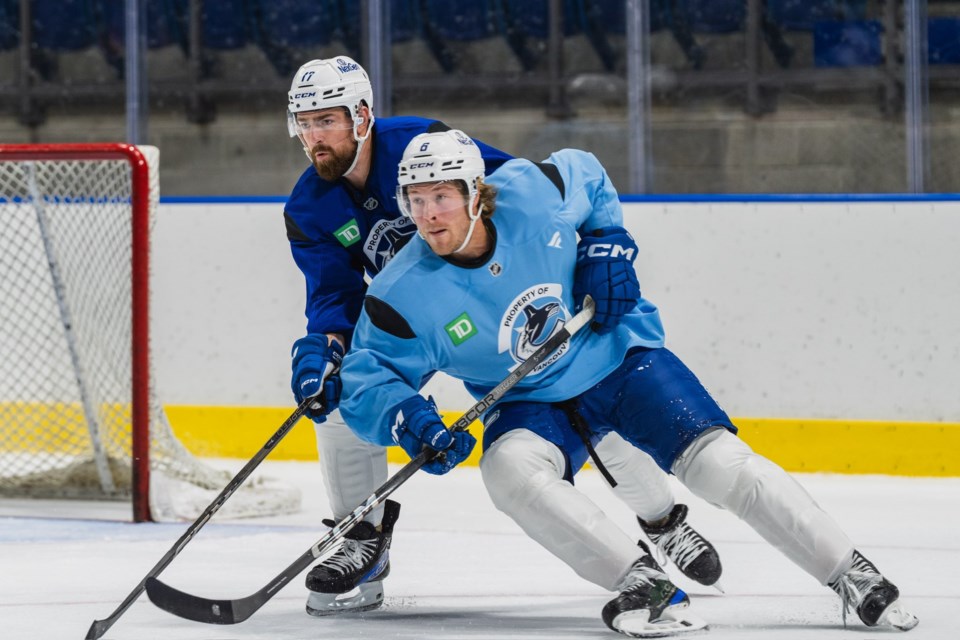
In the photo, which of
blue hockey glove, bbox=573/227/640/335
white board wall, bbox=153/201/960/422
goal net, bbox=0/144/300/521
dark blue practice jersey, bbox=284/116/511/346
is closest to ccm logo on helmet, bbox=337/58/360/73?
dark blue practice jersey, bbox=284/116/511/346

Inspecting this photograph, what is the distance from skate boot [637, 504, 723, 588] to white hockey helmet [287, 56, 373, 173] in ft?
3.03

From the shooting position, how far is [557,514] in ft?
8.83

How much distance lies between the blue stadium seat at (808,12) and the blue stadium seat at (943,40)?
0.22 metres

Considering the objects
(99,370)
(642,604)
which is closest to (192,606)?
(642,604)

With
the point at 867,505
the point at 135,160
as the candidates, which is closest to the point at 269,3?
the point at 135,160

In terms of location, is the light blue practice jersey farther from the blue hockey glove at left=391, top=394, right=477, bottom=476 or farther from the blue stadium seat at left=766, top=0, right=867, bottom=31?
the blue stadium seat at left=766, top=0, right=867, bottom=31

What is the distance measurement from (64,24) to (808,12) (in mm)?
2753

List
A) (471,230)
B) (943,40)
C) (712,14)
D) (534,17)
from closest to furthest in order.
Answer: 1. (471,230)
2. (943,40)
3. (712,14)
4. (534,17)

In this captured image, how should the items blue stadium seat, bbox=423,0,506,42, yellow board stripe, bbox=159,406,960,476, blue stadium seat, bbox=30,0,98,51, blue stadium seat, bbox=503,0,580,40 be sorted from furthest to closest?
blue stadium seat, bbox=30,0,98,51 < blue stadium seat, bbox=423,0,506,42 < blue stadium seat, bbox=503,0,580,40 < yellow board stripe, bbox=159,406,960,476

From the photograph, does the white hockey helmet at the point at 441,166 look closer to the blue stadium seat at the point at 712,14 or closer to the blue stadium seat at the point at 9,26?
the blue stadium seat at the point at 712,14

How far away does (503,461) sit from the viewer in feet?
9.05

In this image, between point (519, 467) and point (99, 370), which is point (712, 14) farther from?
point (519, 467)

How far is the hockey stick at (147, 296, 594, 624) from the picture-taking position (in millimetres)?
2846

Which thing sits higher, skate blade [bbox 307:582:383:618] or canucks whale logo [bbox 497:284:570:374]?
canucks whale logo [bbox 497:284:570:374]
